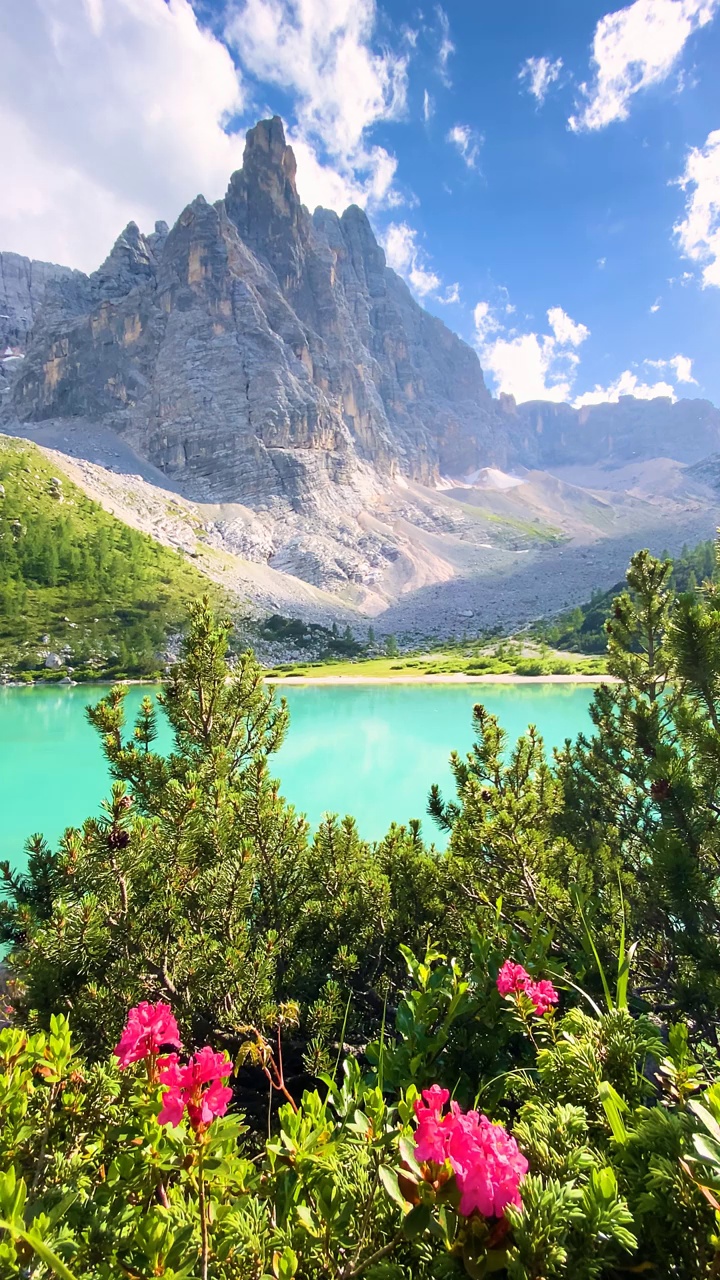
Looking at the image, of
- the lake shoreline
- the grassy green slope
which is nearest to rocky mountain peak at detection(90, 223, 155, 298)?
the grassy green slope

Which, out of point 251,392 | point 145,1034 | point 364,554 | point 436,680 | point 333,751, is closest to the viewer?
point 145,1034

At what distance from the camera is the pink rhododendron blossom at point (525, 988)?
1691 mm

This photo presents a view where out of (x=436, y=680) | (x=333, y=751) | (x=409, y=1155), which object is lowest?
(x=333, y=751)

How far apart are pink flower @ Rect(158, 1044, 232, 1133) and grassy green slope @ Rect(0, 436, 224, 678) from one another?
56.8 m

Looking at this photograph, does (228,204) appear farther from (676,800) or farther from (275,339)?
(676,800)

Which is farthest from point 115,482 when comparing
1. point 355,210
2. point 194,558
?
point 355,210

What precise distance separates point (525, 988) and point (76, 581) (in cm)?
8107

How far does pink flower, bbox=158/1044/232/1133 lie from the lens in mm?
1118

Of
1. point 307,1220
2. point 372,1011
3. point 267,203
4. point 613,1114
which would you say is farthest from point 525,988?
point 267,203

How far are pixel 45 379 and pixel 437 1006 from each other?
478 feet

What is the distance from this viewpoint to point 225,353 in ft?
386

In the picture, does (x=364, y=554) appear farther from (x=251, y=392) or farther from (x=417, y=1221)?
(x=417, y=1221)

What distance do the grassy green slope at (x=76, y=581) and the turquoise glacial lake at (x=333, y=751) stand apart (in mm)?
15310

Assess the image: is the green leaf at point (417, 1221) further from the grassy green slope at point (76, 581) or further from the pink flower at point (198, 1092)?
the grassy green slope at point (76, 581)
